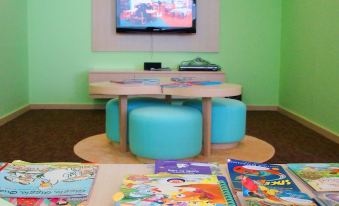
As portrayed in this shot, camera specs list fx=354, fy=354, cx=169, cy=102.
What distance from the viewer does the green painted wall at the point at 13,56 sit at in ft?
12.7

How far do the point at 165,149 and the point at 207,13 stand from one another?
288 cm

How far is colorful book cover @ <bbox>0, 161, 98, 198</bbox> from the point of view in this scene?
71 cm

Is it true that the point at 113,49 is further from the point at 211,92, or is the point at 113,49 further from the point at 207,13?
the point at 211,92

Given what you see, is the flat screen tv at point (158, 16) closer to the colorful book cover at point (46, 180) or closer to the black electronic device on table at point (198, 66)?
the black electronic device on table at point (198, 66)

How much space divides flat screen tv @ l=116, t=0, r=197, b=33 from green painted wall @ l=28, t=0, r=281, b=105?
1.15 feet

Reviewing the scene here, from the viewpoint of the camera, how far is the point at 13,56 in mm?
4180

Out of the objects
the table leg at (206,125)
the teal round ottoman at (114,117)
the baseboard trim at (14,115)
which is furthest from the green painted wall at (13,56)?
the table leg at (206,125)

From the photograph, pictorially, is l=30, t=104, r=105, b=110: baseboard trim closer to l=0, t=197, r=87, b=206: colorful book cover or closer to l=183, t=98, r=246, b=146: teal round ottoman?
l=183, t=98, r=246, b=146: teal round ottoman

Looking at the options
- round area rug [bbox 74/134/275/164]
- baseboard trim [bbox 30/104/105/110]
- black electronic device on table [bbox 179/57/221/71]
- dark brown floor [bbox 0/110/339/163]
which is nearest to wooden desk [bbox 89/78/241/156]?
round area rug [bbox 74/134/275/164]

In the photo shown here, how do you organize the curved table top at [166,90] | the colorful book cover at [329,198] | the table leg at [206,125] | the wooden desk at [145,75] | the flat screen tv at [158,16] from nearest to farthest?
1. the colorful book cover at [329,198]
2. the curved table top at [166,90]
3. the table leg at [206,125]
4. the wooden desk at [145,75]
5. the flat screen tv at [158,16]

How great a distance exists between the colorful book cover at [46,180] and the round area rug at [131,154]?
1.56 meters

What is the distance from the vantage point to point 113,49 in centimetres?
470

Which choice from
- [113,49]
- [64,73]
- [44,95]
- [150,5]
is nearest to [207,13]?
[150,5]

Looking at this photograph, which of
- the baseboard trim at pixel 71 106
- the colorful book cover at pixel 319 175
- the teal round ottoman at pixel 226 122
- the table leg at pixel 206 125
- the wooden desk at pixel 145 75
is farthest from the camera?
the baseboard trim at pixel 71 106
